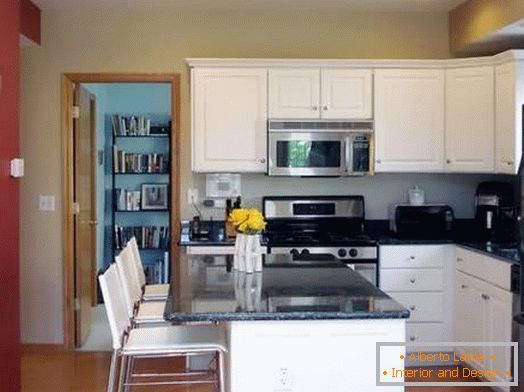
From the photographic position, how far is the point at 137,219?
295 inches

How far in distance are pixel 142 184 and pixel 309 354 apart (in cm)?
518

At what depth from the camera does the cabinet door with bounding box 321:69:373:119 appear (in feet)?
16.2

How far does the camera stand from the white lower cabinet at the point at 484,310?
12.7ft

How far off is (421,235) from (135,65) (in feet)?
8.46

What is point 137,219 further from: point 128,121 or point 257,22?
point 257,22

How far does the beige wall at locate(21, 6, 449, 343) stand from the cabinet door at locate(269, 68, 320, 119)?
1.25ft

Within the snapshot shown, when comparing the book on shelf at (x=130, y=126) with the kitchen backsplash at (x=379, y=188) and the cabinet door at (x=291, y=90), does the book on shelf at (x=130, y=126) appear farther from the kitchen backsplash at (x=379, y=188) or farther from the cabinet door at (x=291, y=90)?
the cabinet door at (x=291, y=90)

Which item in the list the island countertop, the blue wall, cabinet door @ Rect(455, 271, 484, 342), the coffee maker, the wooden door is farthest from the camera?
the blue wall

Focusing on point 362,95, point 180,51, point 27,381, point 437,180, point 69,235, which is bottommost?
point 27,381

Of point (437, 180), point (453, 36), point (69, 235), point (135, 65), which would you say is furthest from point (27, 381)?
point (453, 36)

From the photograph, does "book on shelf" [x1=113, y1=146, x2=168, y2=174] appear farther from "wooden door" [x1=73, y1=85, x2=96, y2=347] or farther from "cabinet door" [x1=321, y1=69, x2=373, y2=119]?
"cabinet door" [x1=321, y1=69, x2=373, y2=119]

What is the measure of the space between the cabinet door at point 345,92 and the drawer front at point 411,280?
3.87ft

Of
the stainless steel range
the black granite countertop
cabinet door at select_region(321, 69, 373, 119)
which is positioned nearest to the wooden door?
the black granite countertop

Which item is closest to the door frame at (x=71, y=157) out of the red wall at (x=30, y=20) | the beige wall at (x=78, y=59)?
the beige wall at (x=78, y=59)
